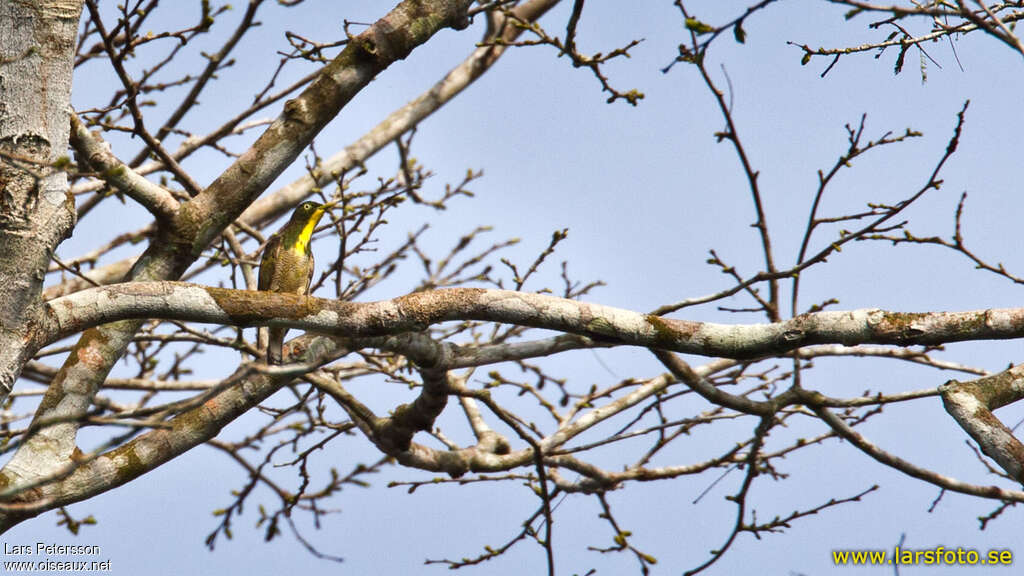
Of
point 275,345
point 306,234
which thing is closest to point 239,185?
point 275,345

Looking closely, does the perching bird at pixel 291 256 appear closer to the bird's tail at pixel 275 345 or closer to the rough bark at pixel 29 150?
the bird's tail at pixel 275 345

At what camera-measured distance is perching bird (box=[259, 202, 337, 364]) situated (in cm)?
545

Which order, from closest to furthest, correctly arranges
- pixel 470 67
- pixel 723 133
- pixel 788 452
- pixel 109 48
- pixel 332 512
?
pixel 723 133, pixel 109 48, pixel 788 452, pixel 332 512, pixel 470 67

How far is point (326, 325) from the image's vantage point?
3.29 metres

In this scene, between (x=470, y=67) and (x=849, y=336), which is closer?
(x=849, y=336)

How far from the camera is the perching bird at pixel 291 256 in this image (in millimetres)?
5445

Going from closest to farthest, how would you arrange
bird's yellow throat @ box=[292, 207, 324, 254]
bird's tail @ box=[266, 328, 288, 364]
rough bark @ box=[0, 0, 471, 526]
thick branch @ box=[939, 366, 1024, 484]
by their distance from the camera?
thick branch @ box=[939, 366, 1024, 484]
rough bark @ box=[0, 0, 471, 526]
bird's tail @ box=[266, 328, 288, 364]
bird's yellow throat @ box=[292, 207, 324, 254]

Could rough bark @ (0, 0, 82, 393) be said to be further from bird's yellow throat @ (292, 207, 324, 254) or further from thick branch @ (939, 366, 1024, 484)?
thick branch @ (939, 366, 1024, 484)

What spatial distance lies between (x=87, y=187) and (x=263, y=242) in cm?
117

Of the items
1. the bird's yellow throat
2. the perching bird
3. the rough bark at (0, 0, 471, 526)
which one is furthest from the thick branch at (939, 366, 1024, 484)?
the bird's yellow throat

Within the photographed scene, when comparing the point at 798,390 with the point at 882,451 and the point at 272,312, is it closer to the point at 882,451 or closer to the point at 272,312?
the point at 882,451

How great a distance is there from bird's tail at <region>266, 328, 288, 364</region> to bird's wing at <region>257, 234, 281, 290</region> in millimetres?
992

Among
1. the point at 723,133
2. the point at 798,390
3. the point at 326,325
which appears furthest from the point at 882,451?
the point at 326,325

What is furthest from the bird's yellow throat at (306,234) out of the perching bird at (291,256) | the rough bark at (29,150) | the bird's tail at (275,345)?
the rough bark at (29,150)
